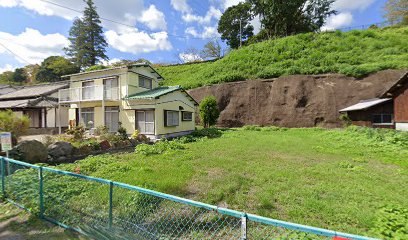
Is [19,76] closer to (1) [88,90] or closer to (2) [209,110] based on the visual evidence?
(1) [88,90]

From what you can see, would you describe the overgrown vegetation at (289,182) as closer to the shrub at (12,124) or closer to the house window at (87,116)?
the shrub at (12,124)

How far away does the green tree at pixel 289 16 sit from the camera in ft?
90.9

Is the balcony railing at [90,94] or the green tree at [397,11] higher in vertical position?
the green tree at [397,11]

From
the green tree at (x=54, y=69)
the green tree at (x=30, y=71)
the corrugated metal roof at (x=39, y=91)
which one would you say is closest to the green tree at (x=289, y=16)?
the corrugated metal roof at (x=39, y=91)

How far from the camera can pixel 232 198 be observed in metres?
4.43

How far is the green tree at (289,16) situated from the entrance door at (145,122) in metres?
24.7

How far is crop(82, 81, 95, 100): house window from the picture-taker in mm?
15354

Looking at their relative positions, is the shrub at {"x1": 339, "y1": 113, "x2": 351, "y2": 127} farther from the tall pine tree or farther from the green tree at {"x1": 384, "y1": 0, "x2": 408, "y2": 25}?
the tall pine tree

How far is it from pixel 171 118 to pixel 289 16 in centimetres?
2488

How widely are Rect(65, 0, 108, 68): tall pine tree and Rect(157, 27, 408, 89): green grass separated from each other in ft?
80.3

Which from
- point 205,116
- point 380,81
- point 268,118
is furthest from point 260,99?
point 380,81

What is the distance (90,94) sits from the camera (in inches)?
612

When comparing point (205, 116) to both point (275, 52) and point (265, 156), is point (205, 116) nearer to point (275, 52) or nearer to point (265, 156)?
point (265, 156)

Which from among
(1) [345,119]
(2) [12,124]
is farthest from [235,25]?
(2) [12,124]
